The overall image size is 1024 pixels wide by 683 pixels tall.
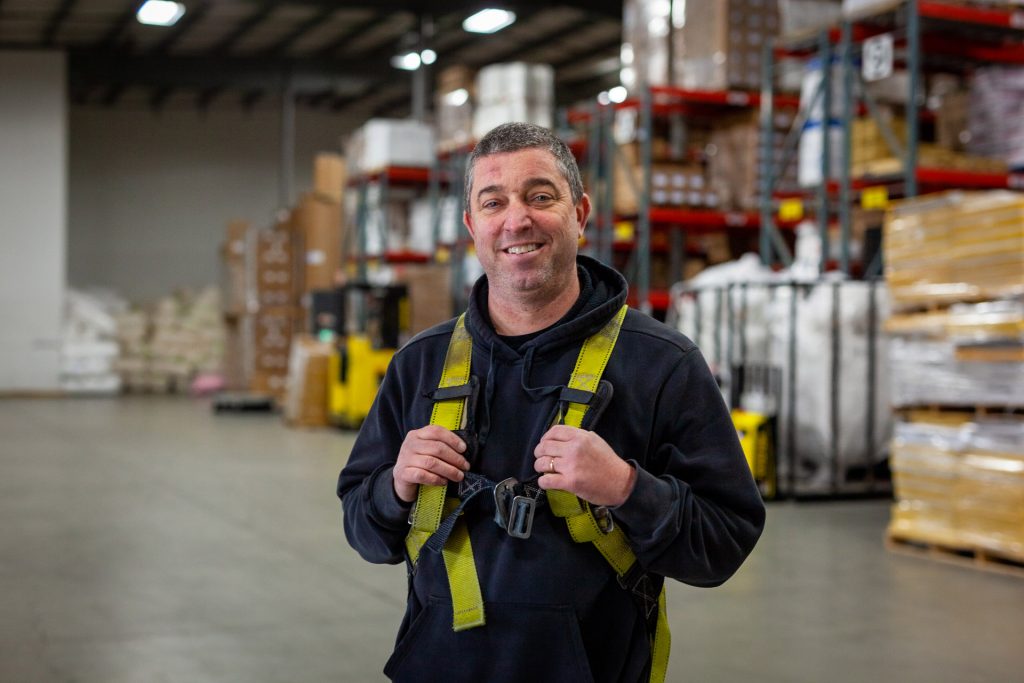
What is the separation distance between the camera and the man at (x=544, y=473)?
1918mm

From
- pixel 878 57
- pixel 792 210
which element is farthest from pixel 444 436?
pixel 792 210

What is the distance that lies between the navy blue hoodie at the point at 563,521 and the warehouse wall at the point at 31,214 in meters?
18.7

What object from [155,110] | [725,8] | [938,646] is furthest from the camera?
[155,110]

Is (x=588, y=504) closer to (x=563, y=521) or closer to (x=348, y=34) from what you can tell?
(x=563, y=521)

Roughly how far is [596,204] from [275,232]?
752 centimetres

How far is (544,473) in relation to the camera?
1.85 metres

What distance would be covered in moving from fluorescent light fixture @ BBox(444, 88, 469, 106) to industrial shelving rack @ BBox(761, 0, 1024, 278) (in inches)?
195

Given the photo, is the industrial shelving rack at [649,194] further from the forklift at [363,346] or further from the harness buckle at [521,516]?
the harness buckle at [521,516]

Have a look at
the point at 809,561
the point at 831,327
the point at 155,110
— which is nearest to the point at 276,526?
the point at 809,561

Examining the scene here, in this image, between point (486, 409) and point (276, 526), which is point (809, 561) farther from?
point (486, 409)

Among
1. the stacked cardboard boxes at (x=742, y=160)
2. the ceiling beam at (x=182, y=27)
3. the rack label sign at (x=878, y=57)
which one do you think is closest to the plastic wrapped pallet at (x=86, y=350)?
the ceiling beam at (x=182, y=27)

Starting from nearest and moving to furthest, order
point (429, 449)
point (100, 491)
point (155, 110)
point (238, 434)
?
point (429, 449) < point (100, 491) < point (238, 434) < point (155, 110)

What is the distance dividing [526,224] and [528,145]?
14cm

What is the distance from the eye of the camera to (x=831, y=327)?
8.33 m
